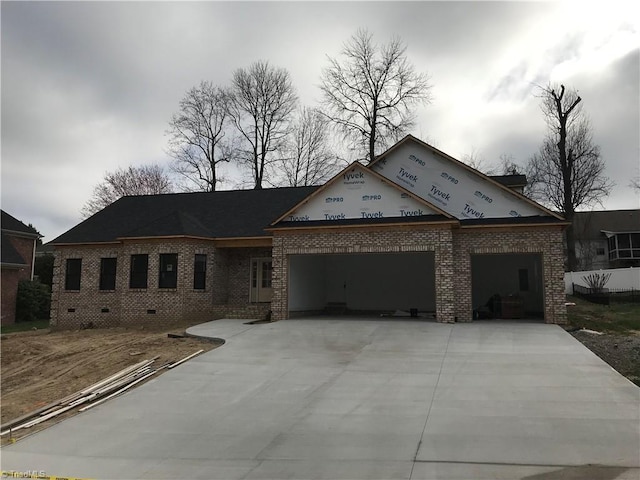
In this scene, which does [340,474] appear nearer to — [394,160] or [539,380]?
[539,380]

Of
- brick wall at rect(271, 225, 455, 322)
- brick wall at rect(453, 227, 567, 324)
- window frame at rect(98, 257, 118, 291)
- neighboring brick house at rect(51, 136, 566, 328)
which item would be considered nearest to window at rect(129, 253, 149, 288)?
neighboring brick house at rect(51, 136, 566, 328)

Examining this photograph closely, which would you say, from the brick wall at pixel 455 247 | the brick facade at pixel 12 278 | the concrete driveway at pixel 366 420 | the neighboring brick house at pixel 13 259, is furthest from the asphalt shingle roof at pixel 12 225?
the concrete driveway at pixel 366 420

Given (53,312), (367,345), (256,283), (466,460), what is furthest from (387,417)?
(53,312)

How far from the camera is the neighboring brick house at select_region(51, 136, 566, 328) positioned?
1672 centimetres

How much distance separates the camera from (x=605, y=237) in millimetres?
48656

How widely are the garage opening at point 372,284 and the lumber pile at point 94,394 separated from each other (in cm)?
963

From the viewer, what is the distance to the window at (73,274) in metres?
22.0

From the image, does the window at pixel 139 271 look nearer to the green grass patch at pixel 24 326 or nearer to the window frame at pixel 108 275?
the window frame at pixel 108 275

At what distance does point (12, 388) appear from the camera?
1145cm

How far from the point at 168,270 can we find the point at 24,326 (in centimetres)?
1097

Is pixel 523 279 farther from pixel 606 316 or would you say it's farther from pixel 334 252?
pixel 334 252

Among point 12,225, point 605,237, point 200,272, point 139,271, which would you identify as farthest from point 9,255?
point 605,237

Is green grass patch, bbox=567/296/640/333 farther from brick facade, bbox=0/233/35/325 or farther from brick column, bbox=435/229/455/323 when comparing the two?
brick facade, bbox=0/233/35/325

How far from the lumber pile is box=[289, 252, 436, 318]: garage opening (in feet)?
31.6
